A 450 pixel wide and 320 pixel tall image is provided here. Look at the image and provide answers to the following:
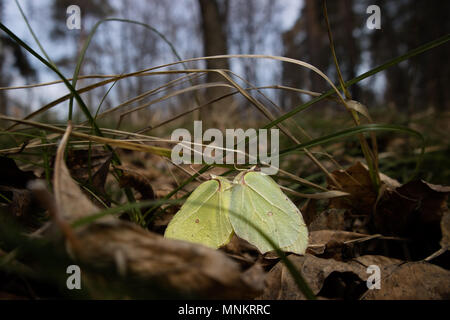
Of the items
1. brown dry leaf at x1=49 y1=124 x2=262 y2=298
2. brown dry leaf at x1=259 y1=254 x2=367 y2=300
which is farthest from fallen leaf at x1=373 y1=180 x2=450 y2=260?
brown dry leaf at x1=49 y1=124 x2=262 y2=298

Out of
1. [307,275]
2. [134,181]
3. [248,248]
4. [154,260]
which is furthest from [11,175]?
[307,275]

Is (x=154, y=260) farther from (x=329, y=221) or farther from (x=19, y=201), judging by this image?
(x=329, y=221)

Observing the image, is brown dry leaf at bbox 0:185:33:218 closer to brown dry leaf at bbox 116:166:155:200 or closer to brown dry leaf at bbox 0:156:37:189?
brown dry leaf at bbox 0:156:37:189

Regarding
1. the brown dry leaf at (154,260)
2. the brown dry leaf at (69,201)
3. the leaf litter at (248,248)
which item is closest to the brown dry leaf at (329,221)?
the leaf litter at (248,248)

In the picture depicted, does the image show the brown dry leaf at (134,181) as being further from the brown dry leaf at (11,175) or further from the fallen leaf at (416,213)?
the fallen leaf at (416,213)

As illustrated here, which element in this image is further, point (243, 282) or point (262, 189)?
point (262, 189)
